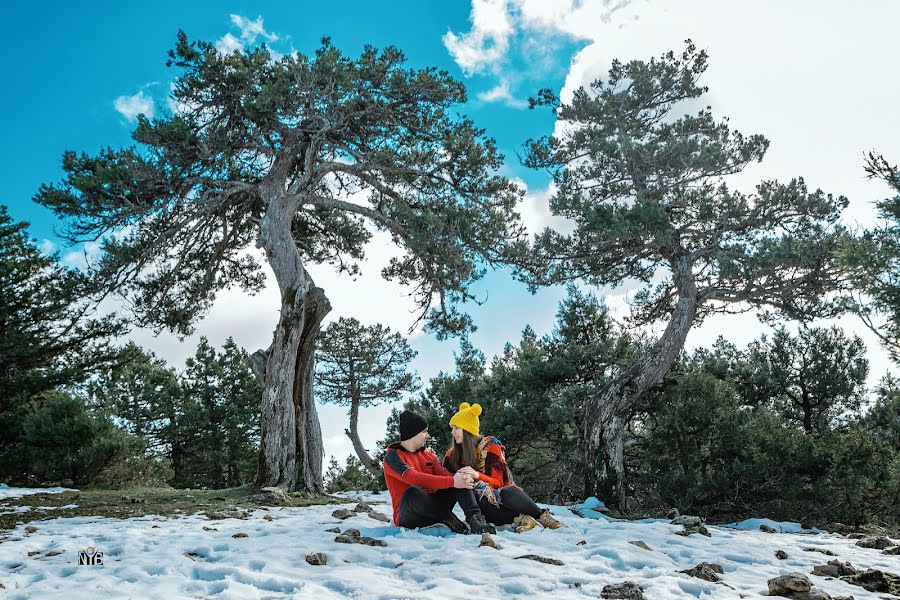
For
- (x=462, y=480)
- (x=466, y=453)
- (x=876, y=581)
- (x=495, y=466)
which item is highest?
(x=466, y=453)

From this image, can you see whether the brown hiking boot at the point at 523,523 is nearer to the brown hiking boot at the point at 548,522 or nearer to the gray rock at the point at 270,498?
the brown hiking boot at the point at 548,522

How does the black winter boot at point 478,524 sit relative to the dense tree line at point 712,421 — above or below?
below

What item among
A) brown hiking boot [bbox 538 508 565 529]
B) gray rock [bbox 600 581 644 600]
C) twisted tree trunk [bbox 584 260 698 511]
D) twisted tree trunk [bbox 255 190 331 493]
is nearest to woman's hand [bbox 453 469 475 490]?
brown hiking boot [bbox 538 508 565 529]

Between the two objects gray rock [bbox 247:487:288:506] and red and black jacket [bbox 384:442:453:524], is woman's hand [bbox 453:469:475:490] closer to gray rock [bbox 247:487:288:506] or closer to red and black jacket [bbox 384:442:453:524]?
red and black jacket [bbox 384:442:453:524]

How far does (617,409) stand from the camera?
12961 millimetres

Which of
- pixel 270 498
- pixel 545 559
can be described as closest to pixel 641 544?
pixel 545 559

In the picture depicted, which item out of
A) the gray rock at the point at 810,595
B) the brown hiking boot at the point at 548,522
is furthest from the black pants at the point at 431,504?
the gray rock at the point at 810,595

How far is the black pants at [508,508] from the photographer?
6613 millimetres

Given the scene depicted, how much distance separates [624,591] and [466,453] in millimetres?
2689

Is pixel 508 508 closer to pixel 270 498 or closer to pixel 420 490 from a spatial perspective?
pixel 420 490

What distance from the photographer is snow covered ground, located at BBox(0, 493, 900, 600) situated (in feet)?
13.9

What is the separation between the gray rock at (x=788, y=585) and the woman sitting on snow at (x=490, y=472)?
2.55 meters

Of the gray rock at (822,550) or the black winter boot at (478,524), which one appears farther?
the gray rock at (822,550)

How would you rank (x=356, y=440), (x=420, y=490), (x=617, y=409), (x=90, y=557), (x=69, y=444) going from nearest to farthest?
1. (x=90, y=557)
2. (x=420, y=490)
3. (x=617, y=409)
4. (x=69, y=444)
5. (x=356, y=440)
